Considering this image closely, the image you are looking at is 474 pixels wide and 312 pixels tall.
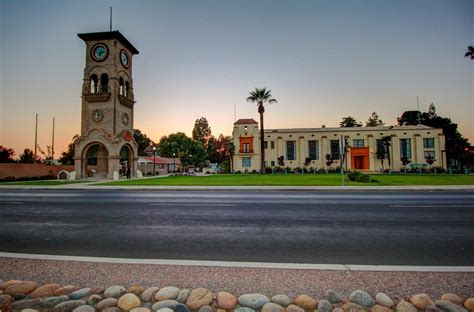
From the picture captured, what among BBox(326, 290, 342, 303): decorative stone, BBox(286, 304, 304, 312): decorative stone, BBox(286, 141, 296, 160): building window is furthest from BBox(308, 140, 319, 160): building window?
BBox(286, 304, 304, 312): decorative stone

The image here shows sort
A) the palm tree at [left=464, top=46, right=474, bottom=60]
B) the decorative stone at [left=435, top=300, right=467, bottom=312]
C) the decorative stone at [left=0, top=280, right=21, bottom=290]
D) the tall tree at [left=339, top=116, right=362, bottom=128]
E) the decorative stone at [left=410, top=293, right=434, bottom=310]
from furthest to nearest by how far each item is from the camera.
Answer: the tall tree at [left=339, top=116, right=362, bottom=128] → the palm tree at [left=464, top=46, right=474, bottom=60] → the decorative stone at [left=0, top=280, right=21, bottom=290] → the decorative stone at [left=410, top=293, right=434, bottom=310] → the decorative stone at [left=435, top=300, right=467, bottom=312]

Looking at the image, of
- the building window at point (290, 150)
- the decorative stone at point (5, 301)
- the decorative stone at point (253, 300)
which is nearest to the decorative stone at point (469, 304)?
the decorative stone at point (253, 300)

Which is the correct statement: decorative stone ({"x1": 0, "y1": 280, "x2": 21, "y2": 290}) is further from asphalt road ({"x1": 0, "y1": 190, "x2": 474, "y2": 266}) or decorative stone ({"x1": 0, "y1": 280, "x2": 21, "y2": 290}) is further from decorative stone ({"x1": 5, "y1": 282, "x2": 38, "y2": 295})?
asphalt road ({"x1": 0, "y1": 190, "x2": 474, "y2": 266})

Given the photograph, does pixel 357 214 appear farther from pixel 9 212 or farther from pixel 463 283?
pixel 9 212

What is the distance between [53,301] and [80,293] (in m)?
0.26

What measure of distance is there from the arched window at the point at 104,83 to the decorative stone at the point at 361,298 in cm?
3782

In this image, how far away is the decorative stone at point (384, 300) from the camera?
269 cm

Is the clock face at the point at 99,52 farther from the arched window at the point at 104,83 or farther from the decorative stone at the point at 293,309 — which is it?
the decorative stone at the point at 293,309

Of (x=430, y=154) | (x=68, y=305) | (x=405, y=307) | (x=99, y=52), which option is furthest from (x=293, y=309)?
(x=430, y=154)

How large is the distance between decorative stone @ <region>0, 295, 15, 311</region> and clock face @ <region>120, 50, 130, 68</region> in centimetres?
3801

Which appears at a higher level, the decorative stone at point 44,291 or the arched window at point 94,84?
the arched window at point 94,84

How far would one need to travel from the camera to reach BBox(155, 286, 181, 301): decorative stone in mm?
2881

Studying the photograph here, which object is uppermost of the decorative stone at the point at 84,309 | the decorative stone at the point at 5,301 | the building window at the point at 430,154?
the building window at the point at 430,154

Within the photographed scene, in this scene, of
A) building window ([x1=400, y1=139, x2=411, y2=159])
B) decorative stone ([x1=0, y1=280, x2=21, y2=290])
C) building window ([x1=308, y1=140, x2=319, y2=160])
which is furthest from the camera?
building window ([x1=308, y1=140, x2=319, y2=160])
